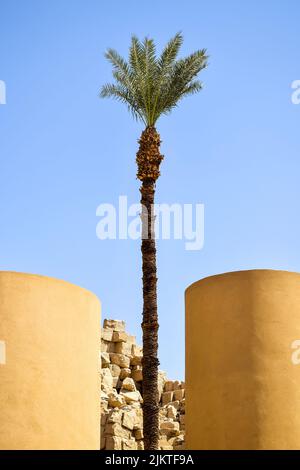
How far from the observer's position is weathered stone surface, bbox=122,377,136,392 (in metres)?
27.7

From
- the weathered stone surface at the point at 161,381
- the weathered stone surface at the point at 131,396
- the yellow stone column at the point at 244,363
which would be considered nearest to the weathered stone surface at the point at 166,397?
the weathered stone surface at the point at 161,381

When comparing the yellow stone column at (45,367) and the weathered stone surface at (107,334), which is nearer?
the yellow stone column at (45,367)

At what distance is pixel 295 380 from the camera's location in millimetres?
10125

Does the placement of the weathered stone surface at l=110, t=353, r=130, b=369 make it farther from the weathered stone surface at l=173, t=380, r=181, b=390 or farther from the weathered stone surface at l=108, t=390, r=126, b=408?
the weathered stone surface at l=173, t=380, r=181, b=390

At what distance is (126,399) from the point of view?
2673 cm

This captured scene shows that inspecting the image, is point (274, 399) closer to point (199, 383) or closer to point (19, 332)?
point (199, 383)

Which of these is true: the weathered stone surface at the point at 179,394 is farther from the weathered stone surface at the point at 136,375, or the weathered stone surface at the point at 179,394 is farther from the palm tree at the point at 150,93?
the palm tree at the point at 150,93

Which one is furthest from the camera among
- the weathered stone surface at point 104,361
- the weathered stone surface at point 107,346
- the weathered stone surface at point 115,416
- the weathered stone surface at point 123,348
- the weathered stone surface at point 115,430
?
the weathered stone surface at point 123,348

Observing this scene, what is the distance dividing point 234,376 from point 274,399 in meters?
0.56

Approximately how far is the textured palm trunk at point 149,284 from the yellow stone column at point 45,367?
7.27 meters

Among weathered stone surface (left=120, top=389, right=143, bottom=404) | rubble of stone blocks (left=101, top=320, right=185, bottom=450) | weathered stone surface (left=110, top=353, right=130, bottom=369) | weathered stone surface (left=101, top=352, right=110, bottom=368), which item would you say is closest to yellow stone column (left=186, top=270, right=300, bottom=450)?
rubble of stone blocks (left=101, top=320, right=185, bottom=450)

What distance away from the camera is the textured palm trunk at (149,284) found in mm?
17375

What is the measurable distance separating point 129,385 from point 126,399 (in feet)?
3.46
